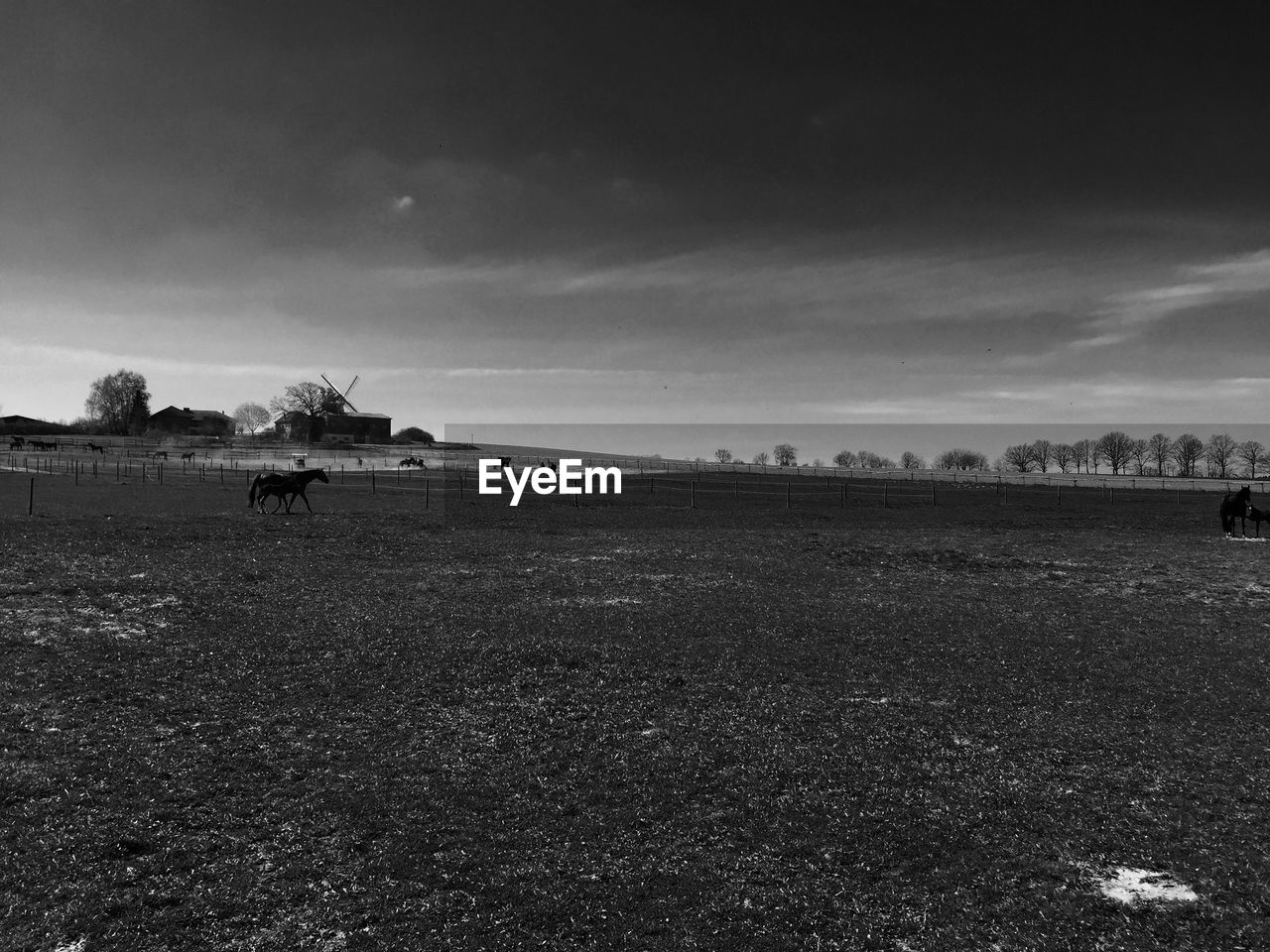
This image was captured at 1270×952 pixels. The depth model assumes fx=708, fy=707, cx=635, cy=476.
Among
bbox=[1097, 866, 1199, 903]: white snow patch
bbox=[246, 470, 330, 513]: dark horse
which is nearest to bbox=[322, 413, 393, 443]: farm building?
bbox=[246, 470, 330, 513]: dark horse

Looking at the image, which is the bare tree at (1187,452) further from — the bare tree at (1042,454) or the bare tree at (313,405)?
the bare tree at (313,405)

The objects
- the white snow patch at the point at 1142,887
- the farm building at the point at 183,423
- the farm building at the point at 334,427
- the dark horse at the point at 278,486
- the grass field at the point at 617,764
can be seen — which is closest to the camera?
Result: the grass field at the point at 617,764

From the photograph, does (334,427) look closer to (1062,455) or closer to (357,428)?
(357,428)

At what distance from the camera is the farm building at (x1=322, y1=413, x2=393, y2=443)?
464 ft

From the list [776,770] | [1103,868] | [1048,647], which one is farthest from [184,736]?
[1048,647]

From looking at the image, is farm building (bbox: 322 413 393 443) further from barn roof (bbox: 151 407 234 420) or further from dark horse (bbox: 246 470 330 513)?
dark horse (bbox: 246 470 330 513)

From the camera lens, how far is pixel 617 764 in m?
7.59

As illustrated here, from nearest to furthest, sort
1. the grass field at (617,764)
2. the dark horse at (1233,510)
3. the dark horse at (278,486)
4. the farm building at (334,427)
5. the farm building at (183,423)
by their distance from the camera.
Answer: the grass field at (617,764) → the dark horse at (1233,510) → the dark horse at (278,486) → the farm building at (334,427) → the farm building at (183,423)

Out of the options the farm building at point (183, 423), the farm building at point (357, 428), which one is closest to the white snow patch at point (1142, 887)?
the farm building at point (357, 428)

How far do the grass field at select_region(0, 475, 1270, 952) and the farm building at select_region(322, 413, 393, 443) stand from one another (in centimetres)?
13221

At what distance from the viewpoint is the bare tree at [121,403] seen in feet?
477

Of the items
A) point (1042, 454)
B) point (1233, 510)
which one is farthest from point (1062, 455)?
point (1233, 510)

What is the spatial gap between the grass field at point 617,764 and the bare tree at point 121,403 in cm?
15531

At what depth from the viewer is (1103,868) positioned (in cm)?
576
